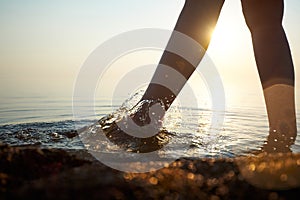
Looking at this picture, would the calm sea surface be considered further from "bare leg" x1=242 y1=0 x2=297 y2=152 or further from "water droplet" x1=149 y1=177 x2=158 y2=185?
"water droplet" x1=149 y1=177 x2=158 y2=185

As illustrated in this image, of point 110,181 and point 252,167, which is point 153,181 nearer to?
point 110,181

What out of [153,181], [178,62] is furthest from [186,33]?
[153,181]

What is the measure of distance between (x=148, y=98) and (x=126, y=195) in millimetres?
1638

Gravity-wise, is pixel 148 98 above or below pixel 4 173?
above

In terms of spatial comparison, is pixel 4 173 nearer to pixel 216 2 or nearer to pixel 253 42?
pixel 216 2

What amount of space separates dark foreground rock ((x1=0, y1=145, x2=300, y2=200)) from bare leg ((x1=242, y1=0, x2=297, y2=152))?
1579 mm

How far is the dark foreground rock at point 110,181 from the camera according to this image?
739 millimetres

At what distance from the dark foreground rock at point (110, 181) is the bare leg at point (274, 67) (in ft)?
5.18

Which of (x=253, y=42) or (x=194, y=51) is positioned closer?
(x=194, y=51)

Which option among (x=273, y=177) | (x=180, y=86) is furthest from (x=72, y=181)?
(x=180, y=86)

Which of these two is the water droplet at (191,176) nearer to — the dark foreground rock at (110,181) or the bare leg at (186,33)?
the dark foreground rock at (110,181)

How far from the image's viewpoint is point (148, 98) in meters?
2.42

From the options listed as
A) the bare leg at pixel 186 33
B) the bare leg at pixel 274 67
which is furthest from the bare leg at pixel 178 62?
the bare leg at pixel 274 67

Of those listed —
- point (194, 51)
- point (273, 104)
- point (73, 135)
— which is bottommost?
point (73, 135)
